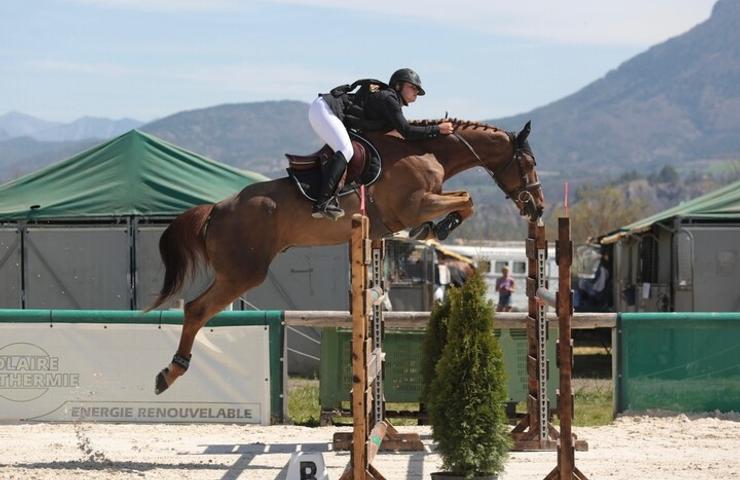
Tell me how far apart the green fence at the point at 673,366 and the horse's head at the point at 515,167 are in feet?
8.04

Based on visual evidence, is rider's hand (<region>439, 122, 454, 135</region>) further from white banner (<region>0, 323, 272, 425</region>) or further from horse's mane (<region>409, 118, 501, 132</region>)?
white banner (<region>0, 323, 272, 425</region>)

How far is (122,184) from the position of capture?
1462 centimetres

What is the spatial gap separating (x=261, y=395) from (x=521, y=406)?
8.66 ft

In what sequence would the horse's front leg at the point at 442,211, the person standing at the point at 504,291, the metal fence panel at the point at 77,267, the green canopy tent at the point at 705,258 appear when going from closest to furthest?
the horse's front leg at the point at 442,211
the metal fence panel at the point at 77,267
the green canopy tent at the point at 705,258
the person standing at the point at 504,291

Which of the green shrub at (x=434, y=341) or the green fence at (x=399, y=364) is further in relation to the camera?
the green fence at (x=399, y=364)

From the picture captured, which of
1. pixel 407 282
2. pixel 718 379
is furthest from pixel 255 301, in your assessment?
pixel 718 379

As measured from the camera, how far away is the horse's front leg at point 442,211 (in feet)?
26.0

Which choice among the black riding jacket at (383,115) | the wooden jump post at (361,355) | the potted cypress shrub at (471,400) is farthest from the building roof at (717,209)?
the wooden jump post at (361,355)

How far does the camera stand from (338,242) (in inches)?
315

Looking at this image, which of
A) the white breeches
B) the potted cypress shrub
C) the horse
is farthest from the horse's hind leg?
the potted cypress shrub

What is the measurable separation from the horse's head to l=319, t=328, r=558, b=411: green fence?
7.46 ft

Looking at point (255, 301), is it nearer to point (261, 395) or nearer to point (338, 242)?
point (261, 395)

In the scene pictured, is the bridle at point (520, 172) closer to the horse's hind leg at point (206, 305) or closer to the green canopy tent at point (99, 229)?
the horse's hind leg at point (206, 305)

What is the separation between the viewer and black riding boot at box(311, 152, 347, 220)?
25.2 ft
